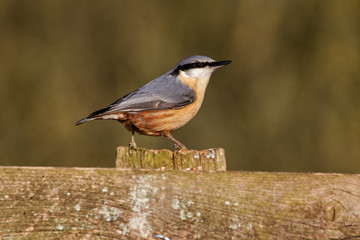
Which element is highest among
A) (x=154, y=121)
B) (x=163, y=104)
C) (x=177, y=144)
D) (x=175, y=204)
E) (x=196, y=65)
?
(x=196, y=65)

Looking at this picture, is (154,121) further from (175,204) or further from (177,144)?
(175,204)

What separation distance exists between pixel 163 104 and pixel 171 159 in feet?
5.74

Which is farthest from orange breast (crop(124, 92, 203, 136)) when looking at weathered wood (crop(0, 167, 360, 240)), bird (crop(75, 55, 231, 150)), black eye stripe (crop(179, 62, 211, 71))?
weathered wood (crop(0, 167, 360, 240))

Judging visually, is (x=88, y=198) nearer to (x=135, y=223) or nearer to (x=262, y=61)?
(x=135, y=223)

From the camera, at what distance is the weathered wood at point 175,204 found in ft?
6.09

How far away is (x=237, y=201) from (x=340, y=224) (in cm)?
40

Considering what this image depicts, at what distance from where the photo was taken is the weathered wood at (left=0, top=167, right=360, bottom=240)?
1.86 meters

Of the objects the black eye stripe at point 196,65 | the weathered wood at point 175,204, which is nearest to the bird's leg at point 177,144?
the black eye stripe at point 196,65

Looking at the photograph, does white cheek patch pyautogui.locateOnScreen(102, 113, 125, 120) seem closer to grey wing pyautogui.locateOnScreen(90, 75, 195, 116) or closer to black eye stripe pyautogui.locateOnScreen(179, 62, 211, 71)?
grey wing pyautogui.locateOnScreen(90, 75, 195, 116)

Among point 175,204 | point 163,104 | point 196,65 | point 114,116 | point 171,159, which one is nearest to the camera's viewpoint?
point 175,204

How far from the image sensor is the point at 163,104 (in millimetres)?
4152

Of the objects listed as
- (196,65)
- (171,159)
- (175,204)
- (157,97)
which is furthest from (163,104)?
(175,204)

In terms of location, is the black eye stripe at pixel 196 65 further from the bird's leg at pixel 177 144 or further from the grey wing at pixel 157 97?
the bird's leg at pixel 177 144

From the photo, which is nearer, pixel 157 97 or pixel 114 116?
pixel 114 116
